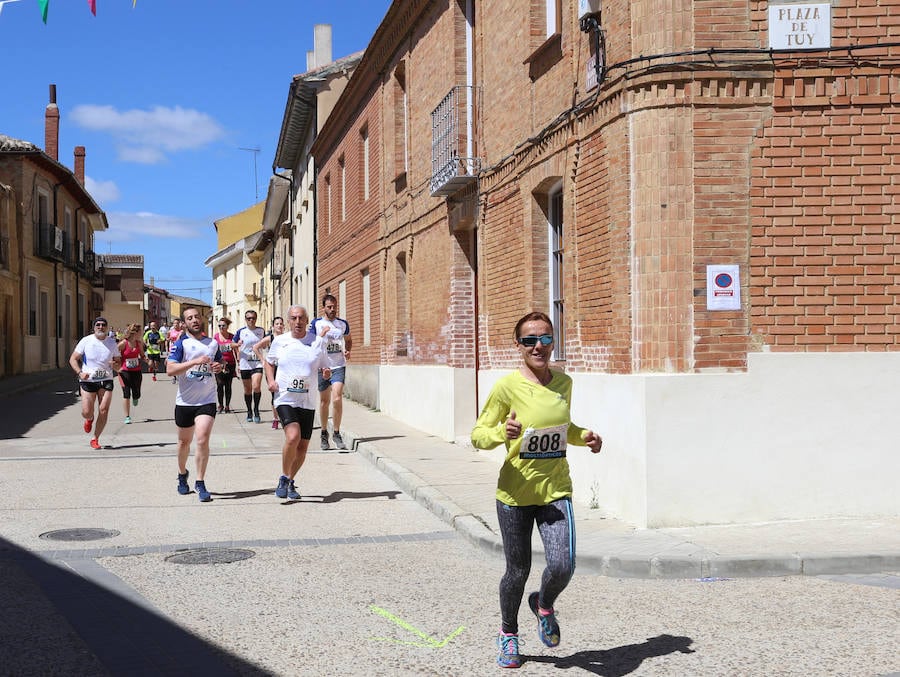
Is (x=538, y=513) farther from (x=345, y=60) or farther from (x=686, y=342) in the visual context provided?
(x=345, y=60)

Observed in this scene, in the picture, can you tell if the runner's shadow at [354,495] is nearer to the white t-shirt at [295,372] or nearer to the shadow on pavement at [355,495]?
the shadow on pavement at [355,495]

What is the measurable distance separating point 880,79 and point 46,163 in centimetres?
3611

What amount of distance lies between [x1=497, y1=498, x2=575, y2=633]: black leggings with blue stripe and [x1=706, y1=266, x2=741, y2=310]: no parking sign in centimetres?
369

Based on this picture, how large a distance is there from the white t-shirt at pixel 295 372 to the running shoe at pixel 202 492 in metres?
1.07

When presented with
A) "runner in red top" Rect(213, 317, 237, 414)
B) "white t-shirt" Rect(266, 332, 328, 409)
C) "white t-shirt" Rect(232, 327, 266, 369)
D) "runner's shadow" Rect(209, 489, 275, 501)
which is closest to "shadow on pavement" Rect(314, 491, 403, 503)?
"runner's shadow" Rect(209, 489, 275, 501)

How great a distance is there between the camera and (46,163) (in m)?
38.8

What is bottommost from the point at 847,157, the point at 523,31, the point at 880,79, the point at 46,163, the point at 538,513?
the point at 538,513

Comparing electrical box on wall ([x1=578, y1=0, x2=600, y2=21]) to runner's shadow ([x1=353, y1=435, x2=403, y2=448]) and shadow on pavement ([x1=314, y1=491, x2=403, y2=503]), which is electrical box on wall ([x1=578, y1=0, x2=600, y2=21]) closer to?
shadow on pavement ([x1=314, y1=491, x2=403, y2=503])

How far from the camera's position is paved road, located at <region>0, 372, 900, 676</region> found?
191 inches

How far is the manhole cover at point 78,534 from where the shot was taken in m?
7.86

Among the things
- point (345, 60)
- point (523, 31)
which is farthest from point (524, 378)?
point (345, 60)

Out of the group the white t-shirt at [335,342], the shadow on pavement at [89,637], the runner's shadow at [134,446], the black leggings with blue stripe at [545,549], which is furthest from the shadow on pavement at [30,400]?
the black leggings with blue stripe at [545,549]

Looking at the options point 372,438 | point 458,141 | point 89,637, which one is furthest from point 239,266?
point 89,637

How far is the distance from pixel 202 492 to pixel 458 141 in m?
6.23
